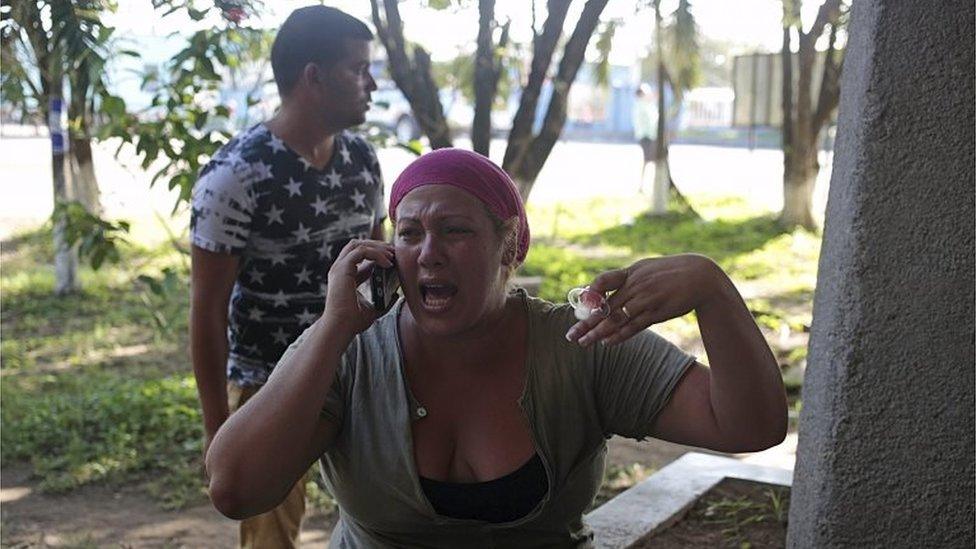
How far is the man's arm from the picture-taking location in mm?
3104

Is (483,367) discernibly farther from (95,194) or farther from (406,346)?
(95,194)

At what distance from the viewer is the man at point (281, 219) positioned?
312cm

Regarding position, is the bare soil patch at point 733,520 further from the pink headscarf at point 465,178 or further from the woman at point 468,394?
the pink headscarf at point 465,178

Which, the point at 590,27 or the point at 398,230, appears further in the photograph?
the point at 590,27

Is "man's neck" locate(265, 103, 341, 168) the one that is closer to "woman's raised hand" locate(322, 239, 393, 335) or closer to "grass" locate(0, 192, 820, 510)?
"woman's raised hand" locate(322, 239, 393, 335)

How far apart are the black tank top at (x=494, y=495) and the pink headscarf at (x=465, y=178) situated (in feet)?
1.60

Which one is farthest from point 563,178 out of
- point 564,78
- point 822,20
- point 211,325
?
point 211,325

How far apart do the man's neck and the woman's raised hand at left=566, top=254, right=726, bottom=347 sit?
4.84 ft

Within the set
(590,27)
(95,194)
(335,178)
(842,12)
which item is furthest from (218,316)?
(842,12)

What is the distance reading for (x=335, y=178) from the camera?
3.29 m

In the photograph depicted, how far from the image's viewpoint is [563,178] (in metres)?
20.8

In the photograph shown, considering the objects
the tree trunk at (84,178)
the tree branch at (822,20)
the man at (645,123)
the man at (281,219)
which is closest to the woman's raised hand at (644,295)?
the man at (281,219)

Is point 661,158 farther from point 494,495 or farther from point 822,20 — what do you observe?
point 494,495

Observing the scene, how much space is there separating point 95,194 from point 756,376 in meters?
7.84
